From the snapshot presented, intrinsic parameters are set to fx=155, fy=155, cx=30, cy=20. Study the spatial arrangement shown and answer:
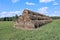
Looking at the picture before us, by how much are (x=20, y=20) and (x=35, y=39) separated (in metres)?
8.77

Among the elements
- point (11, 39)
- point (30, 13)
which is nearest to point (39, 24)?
point (30, 13)

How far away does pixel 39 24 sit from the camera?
18.9m

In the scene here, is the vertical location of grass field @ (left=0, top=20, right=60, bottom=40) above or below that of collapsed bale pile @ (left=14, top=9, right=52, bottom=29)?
below

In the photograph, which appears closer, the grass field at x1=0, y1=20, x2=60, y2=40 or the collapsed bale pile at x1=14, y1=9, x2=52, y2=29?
the grass field at x1=0, y1=20, x2=60, y2=40

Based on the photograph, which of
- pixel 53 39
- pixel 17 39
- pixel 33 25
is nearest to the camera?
pixel 53 39

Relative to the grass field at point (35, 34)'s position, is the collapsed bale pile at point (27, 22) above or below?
above

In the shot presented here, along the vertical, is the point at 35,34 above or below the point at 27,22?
below

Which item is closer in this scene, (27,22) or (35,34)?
(35,34)

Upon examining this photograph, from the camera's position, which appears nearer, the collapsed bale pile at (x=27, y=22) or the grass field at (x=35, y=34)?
the grass field at (x=35, y=34)

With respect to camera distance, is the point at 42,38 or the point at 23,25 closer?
the point at 42,38

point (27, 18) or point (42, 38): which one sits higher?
point (27, 18)

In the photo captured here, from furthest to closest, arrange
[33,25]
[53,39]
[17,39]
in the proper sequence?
1. [33,25]
2. [17,39]
3. [53,39]

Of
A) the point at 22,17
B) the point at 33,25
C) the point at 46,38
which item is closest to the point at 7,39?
the point at 46,38

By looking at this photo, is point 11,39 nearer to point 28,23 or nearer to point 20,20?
point 28,23
